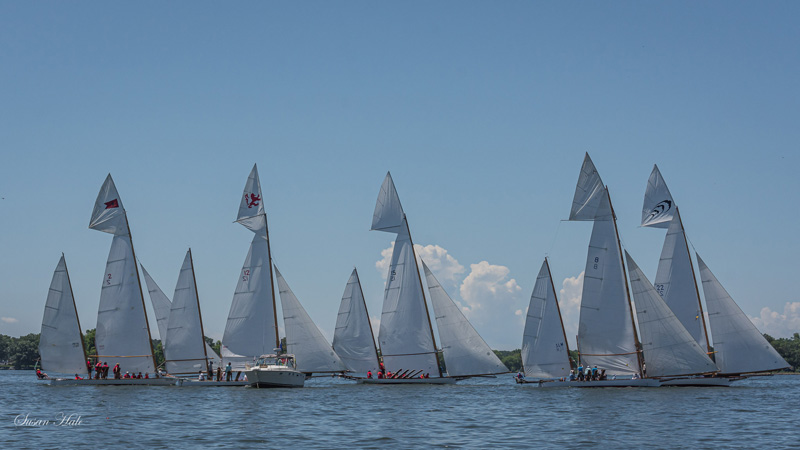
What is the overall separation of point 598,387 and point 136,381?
38338 millimetres

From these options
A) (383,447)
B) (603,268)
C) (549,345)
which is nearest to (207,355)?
(549,345)

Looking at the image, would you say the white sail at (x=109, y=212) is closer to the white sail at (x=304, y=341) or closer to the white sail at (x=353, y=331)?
the white sail at (x=304, y=341)

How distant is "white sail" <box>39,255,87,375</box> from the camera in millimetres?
67562

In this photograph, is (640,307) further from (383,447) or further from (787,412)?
(383,447)

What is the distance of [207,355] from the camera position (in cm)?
7281

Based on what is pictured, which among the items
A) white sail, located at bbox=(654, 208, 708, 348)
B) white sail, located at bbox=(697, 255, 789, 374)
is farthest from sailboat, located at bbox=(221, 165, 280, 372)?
white sail, located at bbox=(697, 255, 789, 374)

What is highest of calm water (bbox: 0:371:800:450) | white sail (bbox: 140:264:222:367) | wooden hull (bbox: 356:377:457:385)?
white sail (bbox: 140:264:222:367)

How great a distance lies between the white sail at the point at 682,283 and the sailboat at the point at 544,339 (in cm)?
1026

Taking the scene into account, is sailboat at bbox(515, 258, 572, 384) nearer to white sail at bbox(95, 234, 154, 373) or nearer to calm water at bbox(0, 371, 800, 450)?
calm water at bbox(0, 371, 800, 450)

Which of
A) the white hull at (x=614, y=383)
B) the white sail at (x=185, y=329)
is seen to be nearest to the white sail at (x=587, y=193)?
the white hull at (x=614, y=383)

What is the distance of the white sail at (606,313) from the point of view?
6309 centimetres

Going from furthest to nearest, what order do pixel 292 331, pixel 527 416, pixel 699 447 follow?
pixel 292 331
pixel 527 416
pixel 699 447

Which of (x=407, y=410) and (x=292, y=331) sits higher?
(x=292, y=331)

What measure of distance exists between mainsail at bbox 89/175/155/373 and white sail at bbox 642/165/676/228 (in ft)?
146
